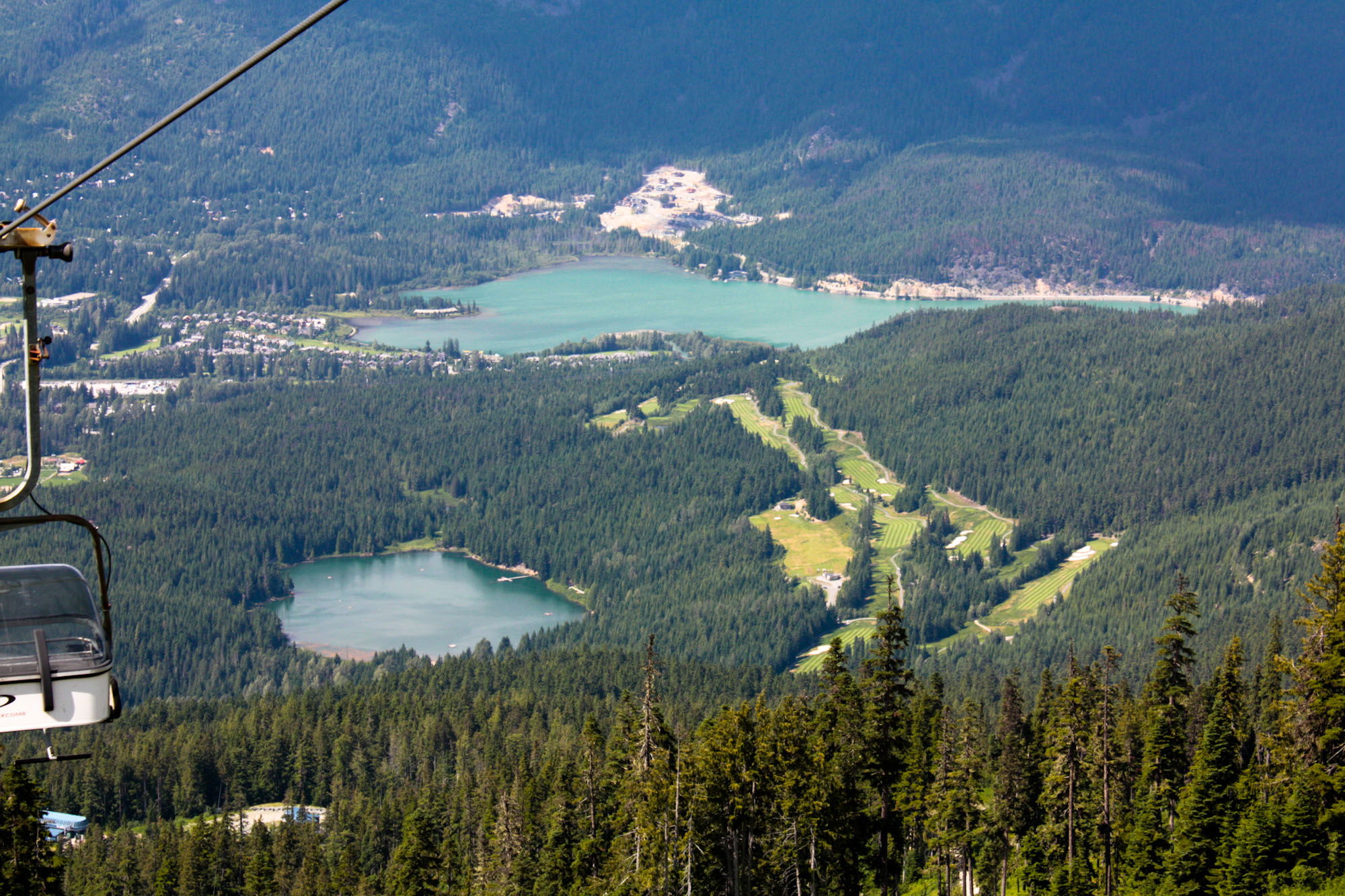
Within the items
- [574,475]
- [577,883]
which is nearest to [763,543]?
[574,475]

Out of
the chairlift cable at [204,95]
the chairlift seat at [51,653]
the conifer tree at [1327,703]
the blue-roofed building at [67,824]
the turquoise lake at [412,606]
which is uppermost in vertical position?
the chairlift cable at [204,95]

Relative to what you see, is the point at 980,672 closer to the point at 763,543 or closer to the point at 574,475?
the point at 763,543

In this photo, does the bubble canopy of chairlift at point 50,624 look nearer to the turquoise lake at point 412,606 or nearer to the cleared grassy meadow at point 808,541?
the turquoise lake at point 412,606

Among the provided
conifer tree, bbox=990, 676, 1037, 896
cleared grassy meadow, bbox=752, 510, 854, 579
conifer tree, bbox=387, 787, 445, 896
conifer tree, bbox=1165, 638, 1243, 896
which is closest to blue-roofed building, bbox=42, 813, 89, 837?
conifer tree, bbox=387, 787, 445, 896

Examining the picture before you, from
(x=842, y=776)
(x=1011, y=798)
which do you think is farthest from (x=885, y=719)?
(x=1011, y=798)

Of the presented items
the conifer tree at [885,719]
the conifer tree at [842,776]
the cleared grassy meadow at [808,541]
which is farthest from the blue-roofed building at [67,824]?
the cleared grassy meadow at [808,541]

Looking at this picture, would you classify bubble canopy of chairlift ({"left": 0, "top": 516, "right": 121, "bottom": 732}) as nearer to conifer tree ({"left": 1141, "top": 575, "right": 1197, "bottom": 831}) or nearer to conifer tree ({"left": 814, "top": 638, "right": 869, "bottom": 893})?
conifer tree ({"left": 814, "top": 638, "right": 869, "bottom": 893})
